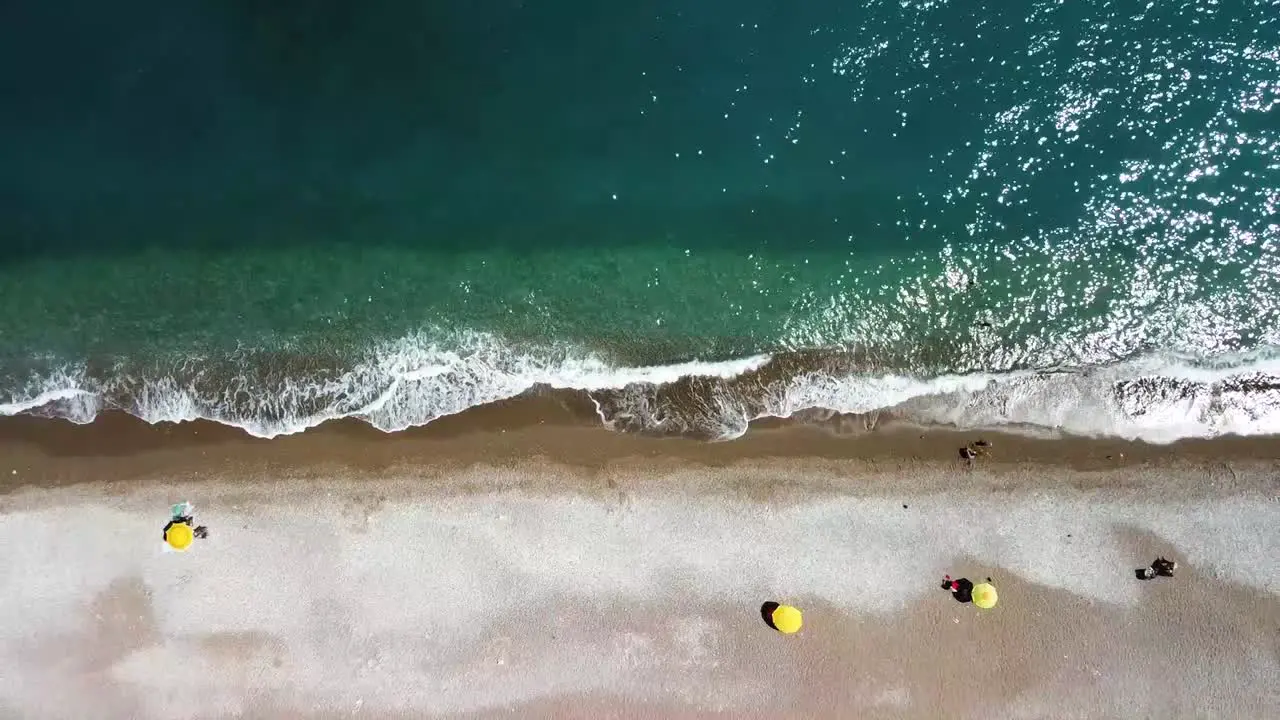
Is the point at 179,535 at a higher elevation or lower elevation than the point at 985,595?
higher

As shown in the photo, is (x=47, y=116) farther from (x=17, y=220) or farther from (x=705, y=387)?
(x=705, y=387)

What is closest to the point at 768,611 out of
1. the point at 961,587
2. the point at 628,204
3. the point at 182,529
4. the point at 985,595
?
the point at 961,587

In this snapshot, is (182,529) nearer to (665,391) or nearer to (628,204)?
(665,391)

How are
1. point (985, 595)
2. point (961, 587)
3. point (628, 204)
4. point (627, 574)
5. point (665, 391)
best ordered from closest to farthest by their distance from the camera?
point (985, 595), point (961, 587), point (627, 574), point (665, 391), point (628, 204)

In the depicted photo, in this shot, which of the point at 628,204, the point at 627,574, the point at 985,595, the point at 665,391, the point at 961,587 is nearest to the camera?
the point at 985,595

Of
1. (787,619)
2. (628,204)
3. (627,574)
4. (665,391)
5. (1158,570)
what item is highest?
(628,204)

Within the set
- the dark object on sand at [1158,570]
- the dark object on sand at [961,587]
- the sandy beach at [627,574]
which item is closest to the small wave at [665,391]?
the sandy beach at [627,574]

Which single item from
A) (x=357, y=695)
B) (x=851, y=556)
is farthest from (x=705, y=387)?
(x=357, y=695)

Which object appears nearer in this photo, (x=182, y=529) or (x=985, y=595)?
(x=985, y=595)
